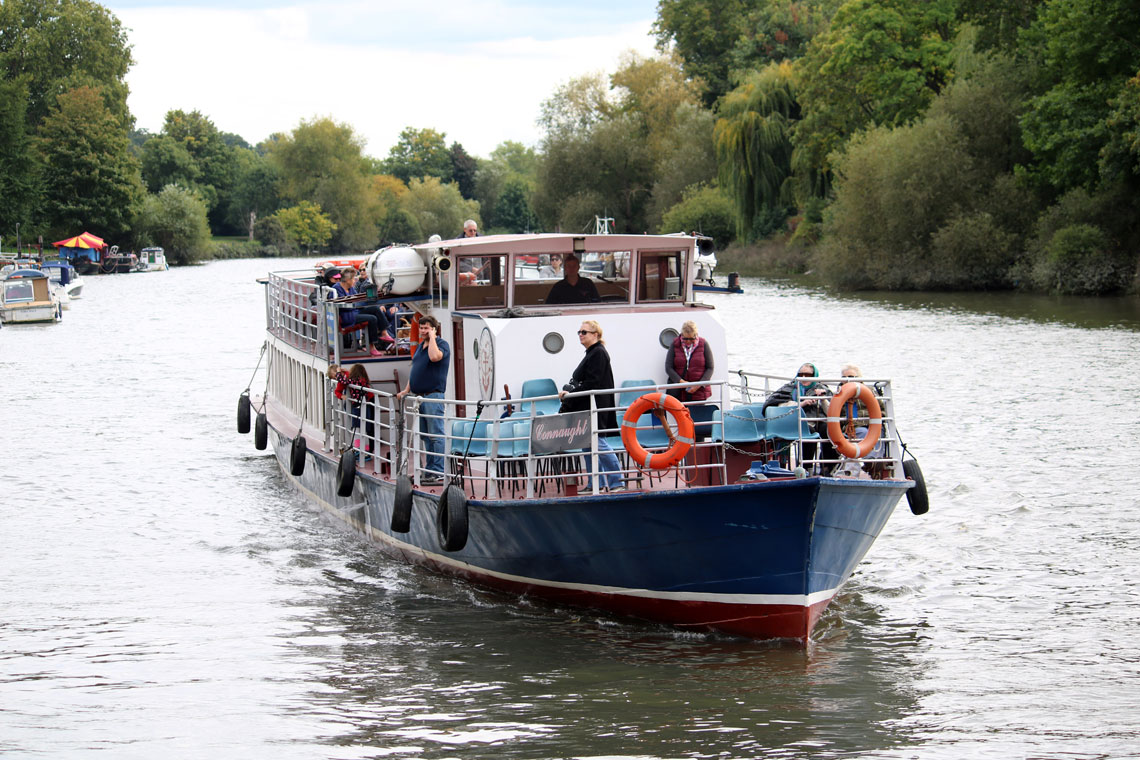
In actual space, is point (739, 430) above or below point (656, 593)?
above

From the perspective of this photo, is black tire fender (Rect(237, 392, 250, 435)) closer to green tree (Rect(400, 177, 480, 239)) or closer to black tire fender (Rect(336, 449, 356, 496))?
black tire fender (Rect(336, 449, 356, 496))

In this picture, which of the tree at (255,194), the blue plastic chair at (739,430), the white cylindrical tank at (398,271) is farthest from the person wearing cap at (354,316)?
the tree at (255,194)

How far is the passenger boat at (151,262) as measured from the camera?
9238 cm

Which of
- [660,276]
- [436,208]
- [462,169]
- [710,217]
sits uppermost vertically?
[462,169]

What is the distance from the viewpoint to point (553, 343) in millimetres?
13609

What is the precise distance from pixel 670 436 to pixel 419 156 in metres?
162

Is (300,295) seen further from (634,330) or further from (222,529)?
(634,330)

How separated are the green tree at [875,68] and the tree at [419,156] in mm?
108806

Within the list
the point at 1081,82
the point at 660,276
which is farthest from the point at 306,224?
the point at 660,276

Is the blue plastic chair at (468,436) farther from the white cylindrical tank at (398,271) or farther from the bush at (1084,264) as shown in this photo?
the bush at (1084,264)

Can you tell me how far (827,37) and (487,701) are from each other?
5637cm

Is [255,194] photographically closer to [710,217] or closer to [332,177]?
[332,177]

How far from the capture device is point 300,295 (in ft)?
62.0

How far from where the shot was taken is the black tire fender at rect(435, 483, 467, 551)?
1212 cm
